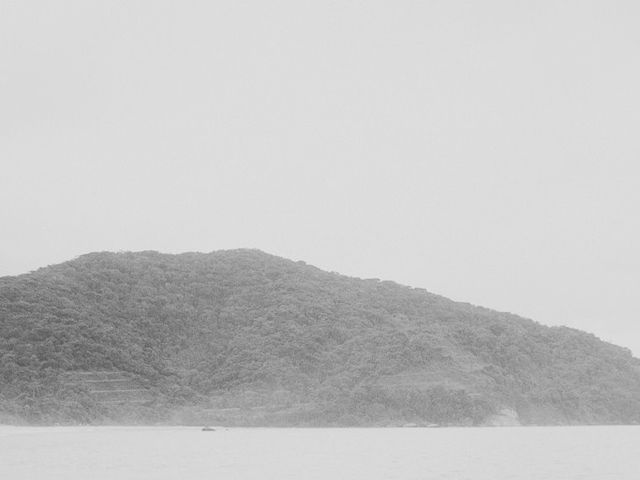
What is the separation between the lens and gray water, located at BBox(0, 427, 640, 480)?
130 feet

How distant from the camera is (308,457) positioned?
166 feet

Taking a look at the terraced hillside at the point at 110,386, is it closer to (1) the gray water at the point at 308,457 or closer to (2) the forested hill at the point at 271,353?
(2) the forested hill at the point at 271,353

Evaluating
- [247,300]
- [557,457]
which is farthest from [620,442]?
[247,300]

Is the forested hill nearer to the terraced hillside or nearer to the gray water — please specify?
the terraced hillside

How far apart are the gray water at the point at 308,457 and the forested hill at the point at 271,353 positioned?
25813mm

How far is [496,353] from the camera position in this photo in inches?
4678

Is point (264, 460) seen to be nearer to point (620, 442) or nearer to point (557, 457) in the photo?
point (557, 457)

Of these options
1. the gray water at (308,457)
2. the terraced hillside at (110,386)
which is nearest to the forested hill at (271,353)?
the terraced hillside at (110,386)

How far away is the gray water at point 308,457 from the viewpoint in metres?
39.7

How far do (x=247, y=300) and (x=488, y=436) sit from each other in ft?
180

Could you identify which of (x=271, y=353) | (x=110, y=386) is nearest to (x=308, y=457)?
(x=110, y=386)

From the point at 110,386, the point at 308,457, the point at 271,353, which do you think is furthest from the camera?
the point at 271,353

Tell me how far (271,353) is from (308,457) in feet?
200

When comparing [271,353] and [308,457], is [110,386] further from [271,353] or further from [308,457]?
[308,457]
